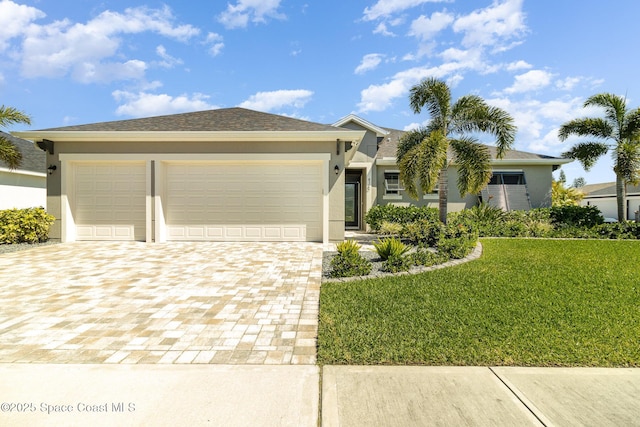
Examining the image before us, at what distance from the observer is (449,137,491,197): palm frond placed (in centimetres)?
1044

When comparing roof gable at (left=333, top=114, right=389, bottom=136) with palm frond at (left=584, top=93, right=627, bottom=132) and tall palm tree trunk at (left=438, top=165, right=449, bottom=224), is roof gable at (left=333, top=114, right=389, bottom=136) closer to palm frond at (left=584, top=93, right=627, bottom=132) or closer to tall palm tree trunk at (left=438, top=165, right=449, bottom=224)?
tall palm tree trunk at (left=438, top=165, right=449, bottom=224)

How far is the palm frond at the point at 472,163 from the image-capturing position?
34.2 feet

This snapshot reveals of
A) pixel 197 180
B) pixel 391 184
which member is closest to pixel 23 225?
pixel 197 180

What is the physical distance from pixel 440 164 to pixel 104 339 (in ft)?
30.7

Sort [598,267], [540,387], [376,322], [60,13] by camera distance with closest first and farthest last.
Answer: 1. [540,387]
2. [376,322]
3. [598,267]
4. [60,13]

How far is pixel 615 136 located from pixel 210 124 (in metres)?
16.3

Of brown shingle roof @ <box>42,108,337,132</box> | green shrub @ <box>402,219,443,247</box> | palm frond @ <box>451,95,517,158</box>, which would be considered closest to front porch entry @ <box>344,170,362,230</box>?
brown shingle roof @ <box>42,108,337,132</box>

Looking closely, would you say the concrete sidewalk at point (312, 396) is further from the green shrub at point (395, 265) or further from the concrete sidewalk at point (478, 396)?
the green shrub at point (395, 265)

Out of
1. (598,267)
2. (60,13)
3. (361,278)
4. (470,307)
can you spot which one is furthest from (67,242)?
(598,267)

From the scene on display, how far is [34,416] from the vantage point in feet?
7.06

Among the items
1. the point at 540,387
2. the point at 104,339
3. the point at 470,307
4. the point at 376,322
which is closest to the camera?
the point at 540,387

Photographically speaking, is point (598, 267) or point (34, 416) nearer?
point (34, 416)

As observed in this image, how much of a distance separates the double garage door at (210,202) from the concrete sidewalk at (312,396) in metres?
7.78

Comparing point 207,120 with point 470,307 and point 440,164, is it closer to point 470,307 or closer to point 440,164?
point 440,164
